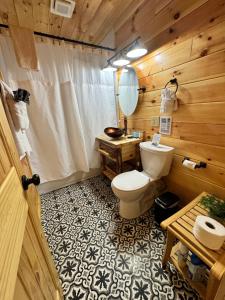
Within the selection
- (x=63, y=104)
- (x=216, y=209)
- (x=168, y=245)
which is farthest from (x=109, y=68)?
(x=168, y=245)

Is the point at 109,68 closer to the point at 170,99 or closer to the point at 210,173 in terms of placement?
the point at 170,99

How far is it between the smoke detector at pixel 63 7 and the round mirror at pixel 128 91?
90 cm

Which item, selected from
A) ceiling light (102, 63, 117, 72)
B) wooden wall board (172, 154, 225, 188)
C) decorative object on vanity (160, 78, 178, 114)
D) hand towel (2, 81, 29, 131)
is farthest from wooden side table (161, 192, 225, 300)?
ceiling light (102, 63, 117, 72)

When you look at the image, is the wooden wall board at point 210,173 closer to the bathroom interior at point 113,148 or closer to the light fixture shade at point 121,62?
the bathroom interior at point 113,148

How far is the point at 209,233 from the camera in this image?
831 mm

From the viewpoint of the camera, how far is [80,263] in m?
1.22

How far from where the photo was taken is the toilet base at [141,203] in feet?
5.22

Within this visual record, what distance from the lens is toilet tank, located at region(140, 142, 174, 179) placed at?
4.98 feet

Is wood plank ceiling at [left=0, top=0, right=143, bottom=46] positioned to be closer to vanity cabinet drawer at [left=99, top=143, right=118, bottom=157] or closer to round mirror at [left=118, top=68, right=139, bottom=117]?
round mirror at [left=118, top=68, right=139, bottom=117]

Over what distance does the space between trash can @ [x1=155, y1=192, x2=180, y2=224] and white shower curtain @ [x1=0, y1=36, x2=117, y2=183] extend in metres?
1.23

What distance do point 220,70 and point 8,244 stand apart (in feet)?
5.16

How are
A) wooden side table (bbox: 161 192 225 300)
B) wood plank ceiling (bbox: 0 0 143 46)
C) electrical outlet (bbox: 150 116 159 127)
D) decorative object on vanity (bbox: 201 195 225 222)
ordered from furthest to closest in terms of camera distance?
electrical outlet (bbox: 150 116 159 127) → wood plank ceiling (bbox: 0 0 143 46) → decorative object on vanity (bbox: 201 195 225 222) → wooden side table (bbox: 161 192 225 300)

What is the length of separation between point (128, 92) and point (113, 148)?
830mm

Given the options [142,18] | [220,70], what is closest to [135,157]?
[220,70]
